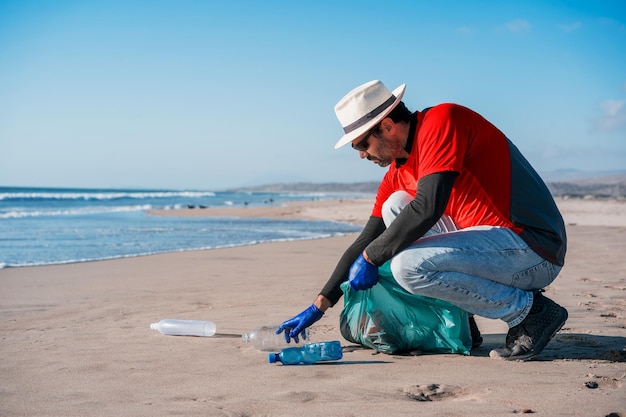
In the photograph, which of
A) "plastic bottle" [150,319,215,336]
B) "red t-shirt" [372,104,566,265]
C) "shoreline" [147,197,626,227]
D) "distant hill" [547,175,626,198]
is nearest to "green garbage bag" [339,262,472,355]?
"red t-shirt" [372,104,566,265]

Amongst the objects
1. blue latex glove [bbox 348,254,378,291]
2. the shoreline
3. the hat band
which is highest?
the hat band

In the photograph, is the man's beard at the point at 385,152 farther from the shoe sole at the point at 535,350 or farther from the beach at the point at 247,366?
the shoe sole at the point at 535,350

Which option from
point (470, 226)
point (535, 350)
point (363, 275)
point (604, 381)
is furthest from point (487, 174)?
point (604, 381)

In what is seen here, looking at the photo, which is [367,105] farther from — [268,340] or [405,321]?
[268,340]

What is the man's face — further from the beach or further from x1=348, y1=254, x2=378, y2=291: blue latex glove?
the beach

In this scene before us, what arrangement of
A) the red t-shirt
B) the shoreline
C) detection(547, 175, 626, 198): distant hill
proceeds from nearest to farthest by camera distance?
1. the red t-shirt
2. the shoreline
3. detection(547, 175, 626, 198): distant hill

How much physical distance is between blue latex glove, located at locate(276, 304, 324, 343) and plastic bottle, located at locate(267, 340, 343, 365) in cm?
14

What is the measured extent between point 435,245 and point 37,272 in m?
5.04

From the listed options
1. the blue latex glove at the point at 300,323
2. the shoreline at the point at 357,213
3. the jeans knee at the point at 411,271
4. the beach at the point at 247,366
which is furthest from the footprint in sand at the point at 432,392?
the shoreline at the point at 357,213

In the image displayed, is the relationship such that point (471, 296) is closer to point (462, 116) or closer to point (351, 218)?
point (462, 116)

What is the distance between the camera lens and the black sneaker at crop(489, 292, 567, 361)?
296 cm

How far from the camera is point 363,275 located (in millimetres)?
2955

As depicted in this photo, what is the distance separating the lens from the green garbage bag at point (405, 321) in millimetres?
3152

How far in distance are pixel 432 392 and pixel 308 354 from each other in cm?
73
